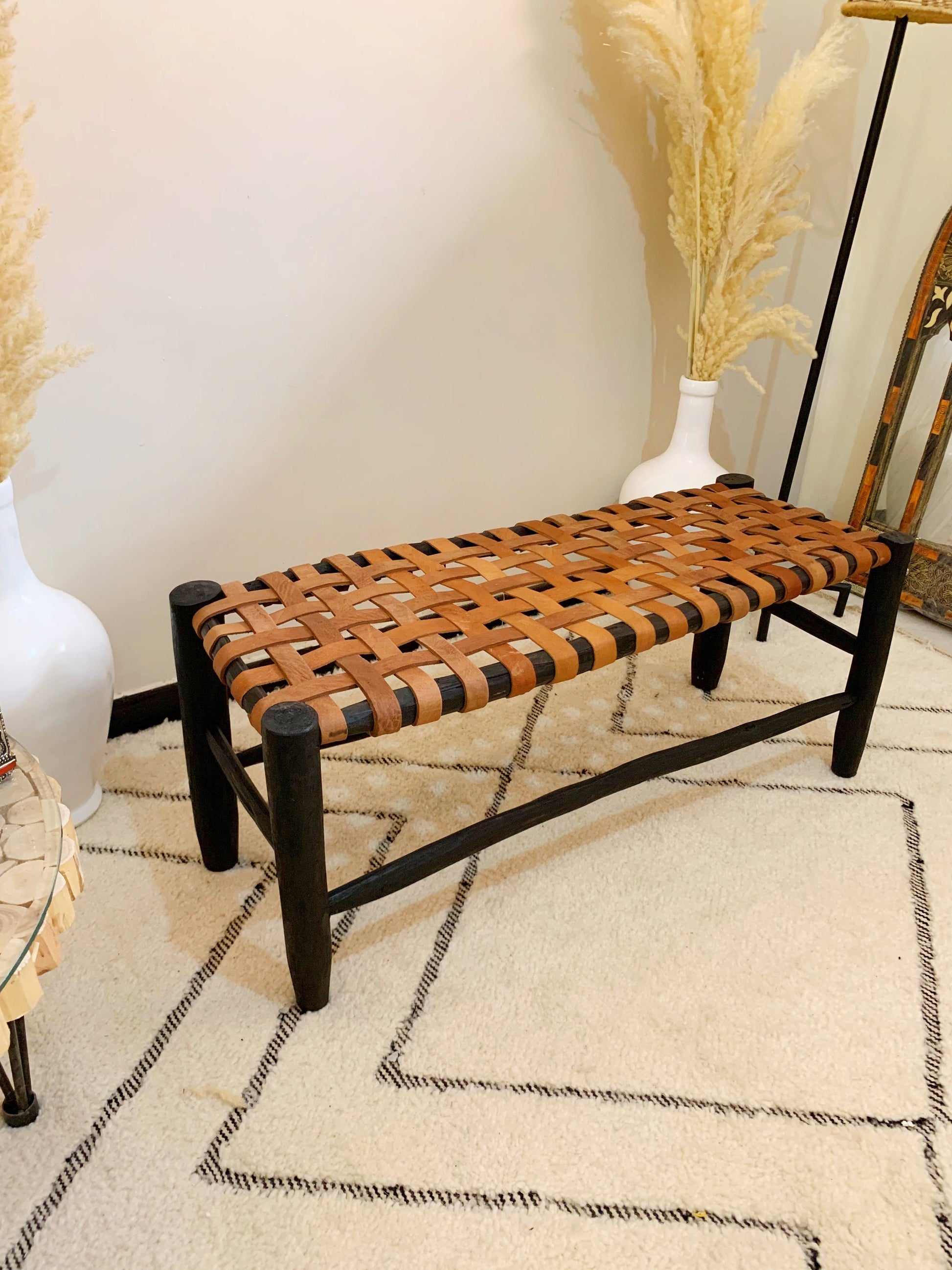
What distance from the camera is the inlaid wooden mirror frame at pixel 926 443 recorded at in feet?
6.05

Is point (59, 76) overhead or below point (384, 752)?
overhead

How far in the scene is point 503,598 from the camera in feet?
3.79

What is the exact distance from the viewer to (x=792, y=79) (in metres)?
1.58

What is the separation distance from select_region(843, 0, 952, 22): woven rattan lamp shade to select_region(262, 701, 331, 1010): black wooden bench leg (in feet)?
5.20

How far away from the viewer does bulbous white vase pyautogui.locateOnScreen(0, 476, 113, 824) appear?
3.82ft

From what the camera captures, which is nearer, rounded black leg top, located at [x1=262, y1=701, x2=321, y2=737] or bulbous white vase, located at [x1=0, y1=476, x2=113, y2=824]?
rounded black leg top, located at [x1=262, y1=701, x2=321, y2=737]

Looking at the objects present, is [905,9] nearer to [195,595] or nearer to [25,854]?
[195,595]

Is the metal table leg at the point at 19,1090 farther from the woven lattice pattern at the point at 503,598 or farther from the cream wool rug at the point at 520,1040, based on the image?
the woven lattice pattern at the point at 503,598

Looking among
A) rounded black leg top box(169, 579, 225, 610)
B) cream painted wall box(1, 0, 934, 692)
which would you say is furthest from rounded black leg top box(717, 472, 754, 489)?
rounded black leg top box(169, 579, 225, 610)

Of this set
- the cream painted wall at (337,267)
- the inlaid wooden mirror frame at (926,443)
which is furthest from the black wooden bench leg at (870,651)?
the cream painted wall at (337,267)

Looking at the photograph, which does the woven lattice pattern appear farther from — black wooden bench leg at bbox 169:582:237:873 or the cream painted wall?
the cream painted wall

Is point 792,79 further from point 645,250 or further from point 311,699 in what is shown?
point 311,699

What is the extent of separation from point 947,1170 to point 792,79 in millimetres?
1704

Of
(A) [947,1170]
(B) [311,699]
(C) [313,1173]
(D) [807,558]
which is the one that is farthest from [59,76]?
(A) [947,1170]
